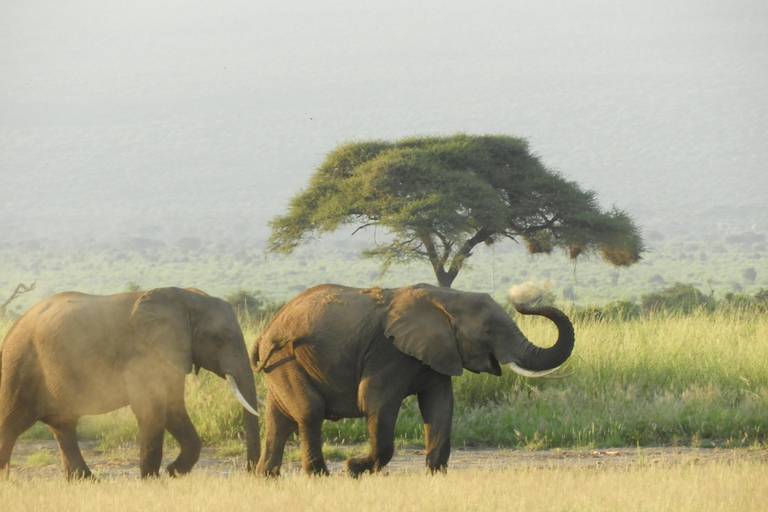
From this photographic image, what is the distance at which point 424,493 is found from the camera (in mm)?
6719

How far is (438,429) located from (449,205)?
23.5m

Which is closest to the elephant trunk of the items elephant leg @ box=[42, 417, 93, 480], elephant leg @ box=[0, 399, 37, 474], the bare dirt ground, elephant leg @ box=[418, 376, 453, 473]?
elephant leg @ box=[418, 376, 453, 473]

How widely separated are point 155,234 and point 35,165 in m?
42.1

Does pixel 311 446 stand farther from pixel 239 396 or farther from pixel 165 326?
pixel 165 326

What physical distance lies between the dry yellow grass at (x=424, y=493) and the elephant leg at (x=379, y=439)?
7.4 inches

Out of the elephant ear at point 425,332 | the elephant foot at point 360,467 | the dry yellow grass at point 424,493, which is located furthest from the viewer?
the elephant foot at point 360,467

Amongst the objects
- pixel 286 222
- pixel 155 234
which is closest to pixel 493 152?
pixel 286 222

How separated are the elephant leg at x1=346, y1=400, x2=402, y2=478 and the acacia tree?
22952 mm

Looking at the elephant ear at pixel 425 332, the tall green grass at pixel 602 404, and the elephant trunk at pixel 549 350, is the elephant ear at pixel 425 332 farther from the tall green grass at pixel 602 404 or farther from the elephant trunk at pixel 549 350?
the tall green grass at pixel 602 404

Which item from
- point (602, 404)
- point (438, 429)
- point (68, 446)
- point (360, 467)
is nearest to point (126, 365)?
point (68, 446)

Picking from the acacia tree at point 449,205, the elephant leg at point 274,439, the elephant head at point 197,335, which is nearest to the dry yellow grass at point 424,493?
the elephant leg at point 274,439

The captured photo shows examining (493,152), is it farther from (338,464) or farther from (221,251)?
(221,251)

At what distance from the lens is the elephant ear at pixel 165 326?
8.13 metres

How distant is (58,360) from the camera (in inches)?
328
